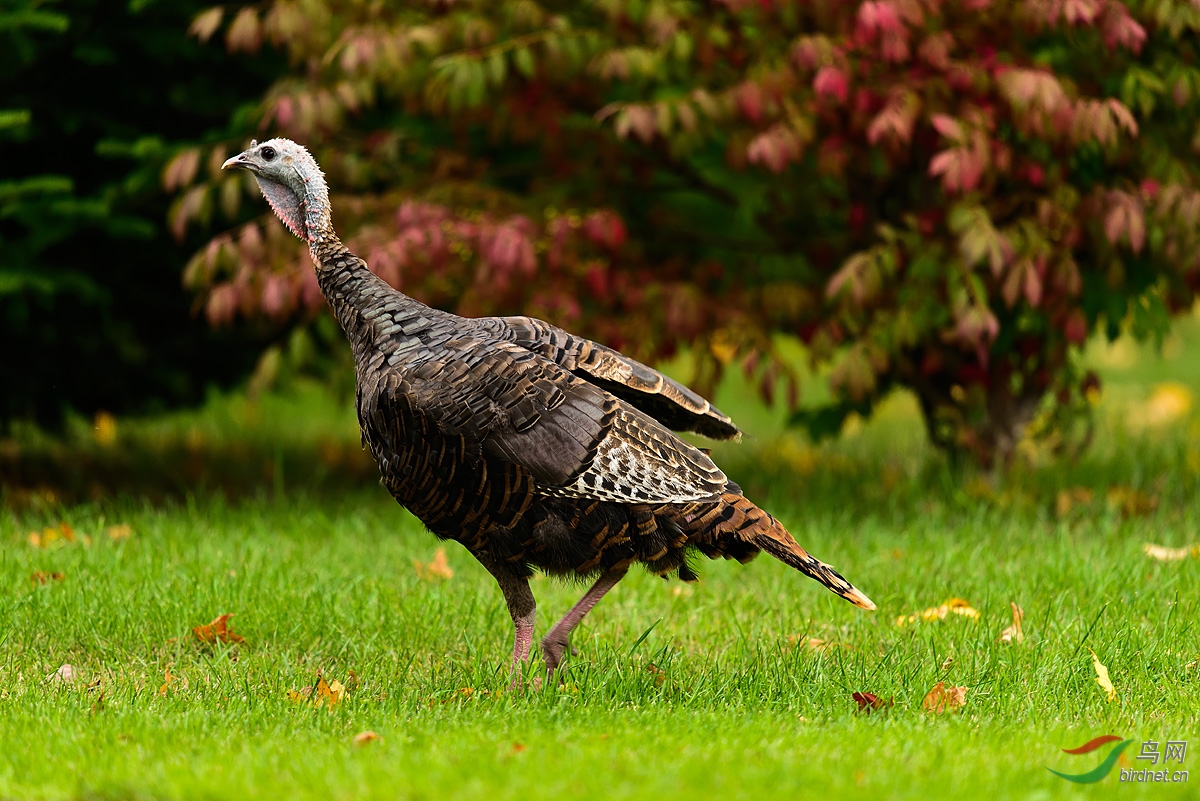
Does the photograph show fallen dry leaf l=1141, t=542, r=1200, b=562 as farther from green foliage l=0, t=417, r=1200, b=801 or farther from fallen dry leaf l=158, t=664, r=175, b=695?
fallen dry leaf l=158, t=664, r=175, b=695

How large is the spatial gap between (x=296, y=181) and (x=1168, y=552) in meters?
3.64

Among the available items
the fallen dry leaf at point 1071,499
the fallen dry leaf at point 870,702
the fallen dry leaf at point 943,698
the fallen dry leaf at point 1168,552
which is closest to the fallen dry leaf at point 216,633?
the fallen dry leaf at point 870,702

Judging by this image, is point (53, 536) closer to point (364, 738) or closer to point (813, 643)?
point (364, 738)

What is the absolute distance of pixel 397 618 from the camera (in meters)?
4.66

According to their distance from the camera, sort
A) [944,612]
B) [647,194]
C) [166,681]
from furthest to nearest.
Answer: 1. [647,194]
2. [944,612]
3. [166,681]

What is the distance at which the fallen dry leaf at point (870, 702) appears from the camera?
372 centimetres

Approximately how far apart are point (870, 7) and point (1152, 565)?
2401 millimetres

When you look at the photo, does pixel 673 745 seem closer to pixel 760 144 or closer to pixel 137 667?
pixel 137 667

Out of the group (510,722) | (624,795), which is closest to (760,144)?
(510,722)

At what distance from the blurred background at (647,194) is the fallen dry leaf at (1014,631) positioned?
1411mm

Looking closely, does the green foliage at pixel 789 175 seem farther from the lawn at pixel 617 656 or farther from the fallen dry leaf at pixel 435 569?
the fallen dry leaf at pixel 435 569

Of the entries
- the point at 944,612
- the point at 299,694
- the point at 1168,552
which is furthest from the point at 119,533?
the point at 1168,552

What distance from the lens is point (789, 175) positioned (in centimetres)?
652

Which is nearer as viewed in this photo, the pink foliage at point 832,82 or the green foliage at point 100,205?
the pink foliage at point 832,82
